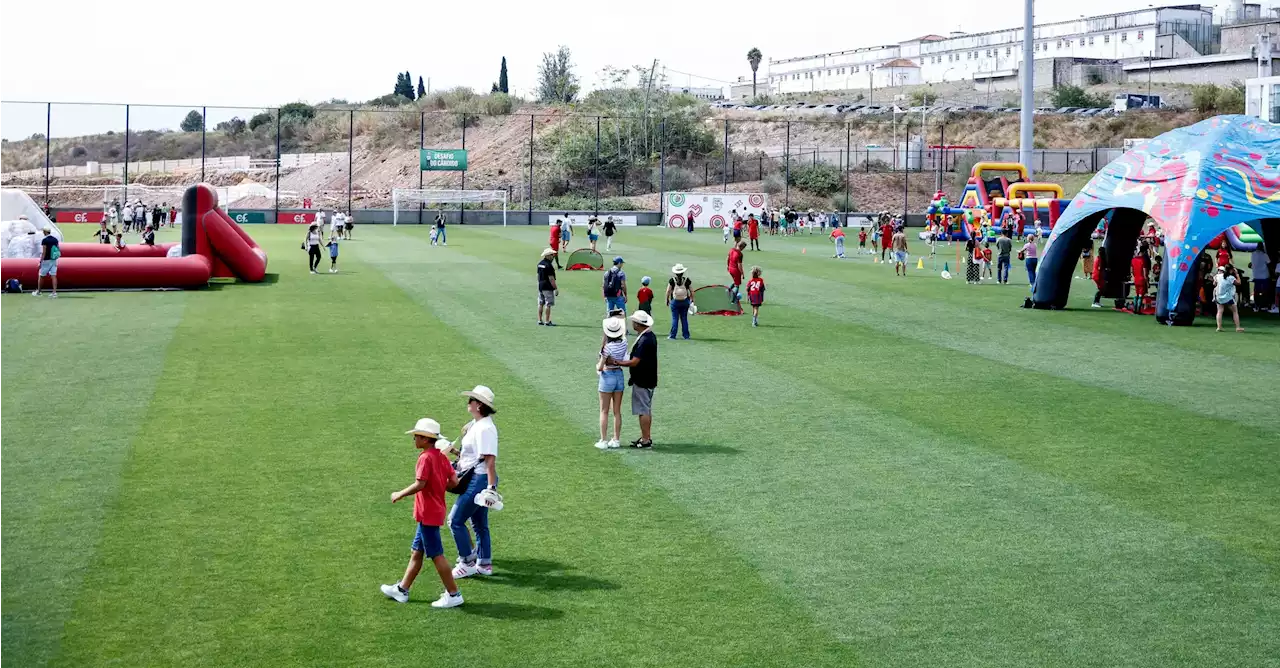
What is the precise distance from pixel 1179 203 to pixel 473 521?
23880 mm

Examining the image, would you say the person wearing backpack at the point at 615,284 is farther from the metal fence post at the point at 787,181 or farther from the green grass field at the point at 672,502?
the metal fence post at the point at 787,181

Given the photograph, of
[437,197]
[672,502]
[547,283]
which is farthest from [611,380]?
[437,197]

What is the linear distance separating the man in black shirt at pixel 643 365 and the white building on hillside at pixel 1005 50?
119999mm

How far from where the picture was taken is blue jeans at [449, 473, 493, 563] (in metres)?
11.0

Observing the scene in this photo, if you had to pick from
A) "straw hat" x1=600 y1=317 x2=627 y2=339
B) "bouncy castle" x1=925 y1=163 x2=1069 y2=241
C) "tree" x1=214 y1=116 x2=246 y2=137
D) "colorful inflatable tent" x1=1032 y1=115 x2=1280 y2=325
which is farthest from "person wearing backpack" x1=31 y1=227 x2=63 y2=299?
"tree" x1=214 y1=116 x2=246 y2=137

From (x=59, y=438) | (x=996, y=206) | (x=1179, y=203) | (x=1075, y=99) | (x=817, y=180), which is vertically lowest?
(x=59, y=438)

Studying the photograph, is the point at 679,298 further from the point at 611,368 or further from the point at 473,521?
the point at 473,521

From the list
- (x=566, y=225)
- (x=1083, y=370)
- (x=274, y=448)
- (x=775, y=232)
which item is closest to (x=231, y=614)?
(x=274, y=448)

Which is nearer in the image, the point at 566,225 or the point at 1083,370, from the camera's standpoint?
the point at 1083,370

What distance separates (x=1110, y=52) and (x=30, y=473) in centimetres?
15018

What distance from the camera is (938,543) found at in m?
12.2

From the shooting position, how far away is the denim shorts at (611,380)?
15.3 metres

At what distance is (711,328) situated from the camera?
28.3m

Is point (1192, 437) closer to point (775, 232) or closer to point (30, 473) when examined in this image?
point (30, 473)
